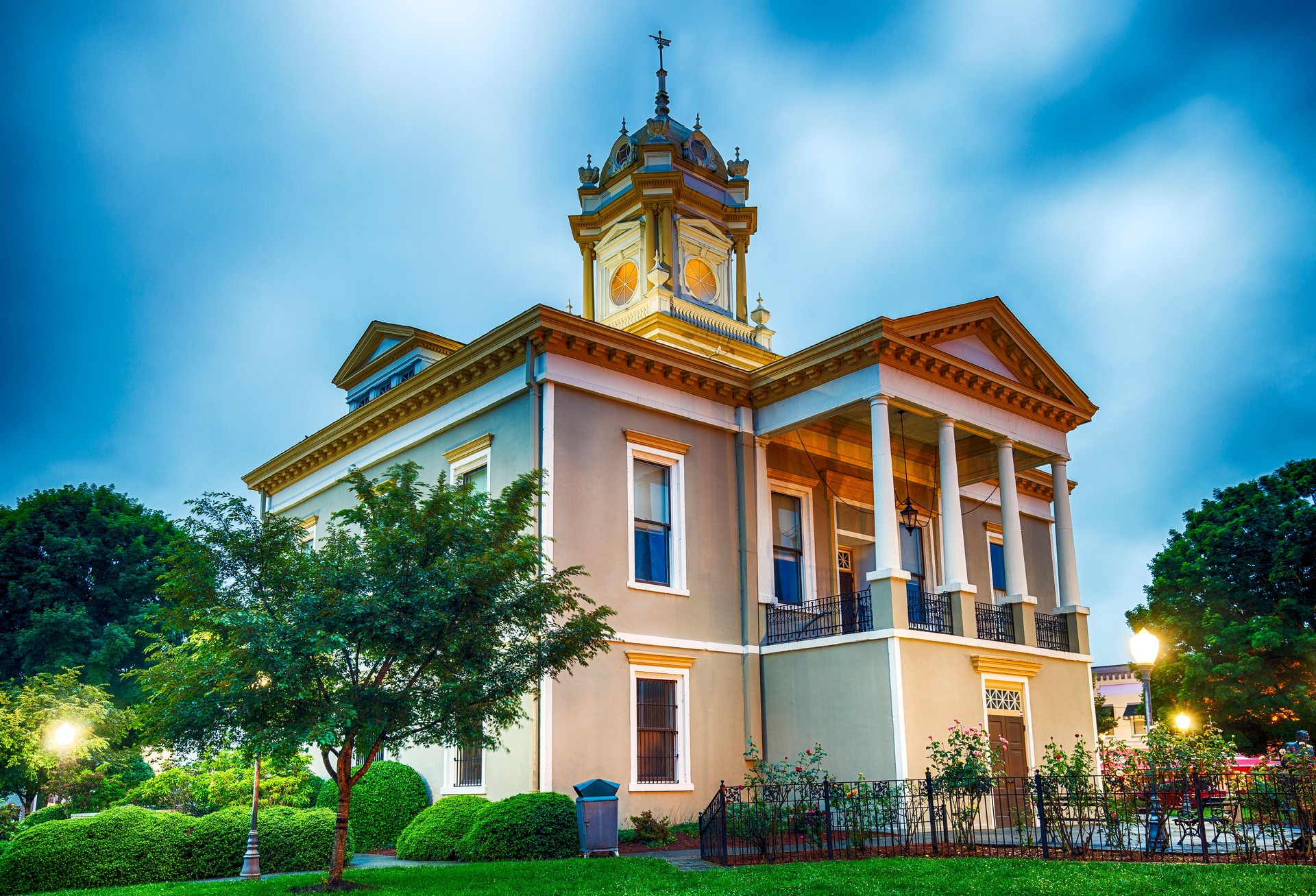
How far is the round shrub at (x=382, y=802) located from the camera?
1906 cm

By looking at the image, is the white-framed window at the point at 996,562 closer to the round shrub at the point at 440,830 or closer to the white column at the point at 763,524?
the white column at the point at 763,524

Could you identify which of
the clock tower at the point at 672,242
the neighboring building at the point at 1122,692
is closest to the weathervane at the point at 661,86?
the clock tower at the point at 672,242

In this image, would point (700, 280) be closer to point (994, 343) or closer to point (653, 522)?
point (994, 343)

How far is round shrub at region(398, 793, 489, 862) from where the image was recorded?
655 inches

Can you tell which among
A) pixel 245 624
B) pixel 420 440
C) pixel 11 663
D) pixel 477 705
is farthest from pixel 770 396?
pixel 11 663

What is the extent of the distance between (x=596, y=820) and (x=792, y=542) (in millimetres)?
8534

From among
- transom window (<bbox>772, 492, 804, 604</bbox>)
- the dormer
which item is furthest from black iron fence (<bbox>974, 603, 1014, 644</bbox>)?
the dormer

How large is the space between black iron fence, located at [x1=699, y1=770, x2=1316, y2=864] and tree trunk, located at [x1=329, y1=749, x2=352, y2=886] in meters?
4.84

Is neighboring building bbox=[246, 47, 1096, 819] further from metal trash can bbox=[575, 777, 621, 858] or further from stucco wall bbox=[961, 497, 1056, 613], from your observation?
stucco wall bbox=[961, 497, 1056, 613]

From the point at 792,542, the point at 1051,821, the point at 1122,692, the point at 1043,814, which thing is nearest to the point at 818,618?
the point at 792,542

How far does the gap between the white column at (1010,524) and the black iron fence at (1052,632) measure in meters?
1.20

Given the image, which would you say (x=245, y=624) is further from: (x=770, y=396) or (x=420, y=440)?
(x=770, y=396)

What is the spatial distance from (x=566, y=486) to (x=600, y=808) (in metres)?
5.57

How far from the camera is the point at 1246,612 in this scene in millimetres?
37375
